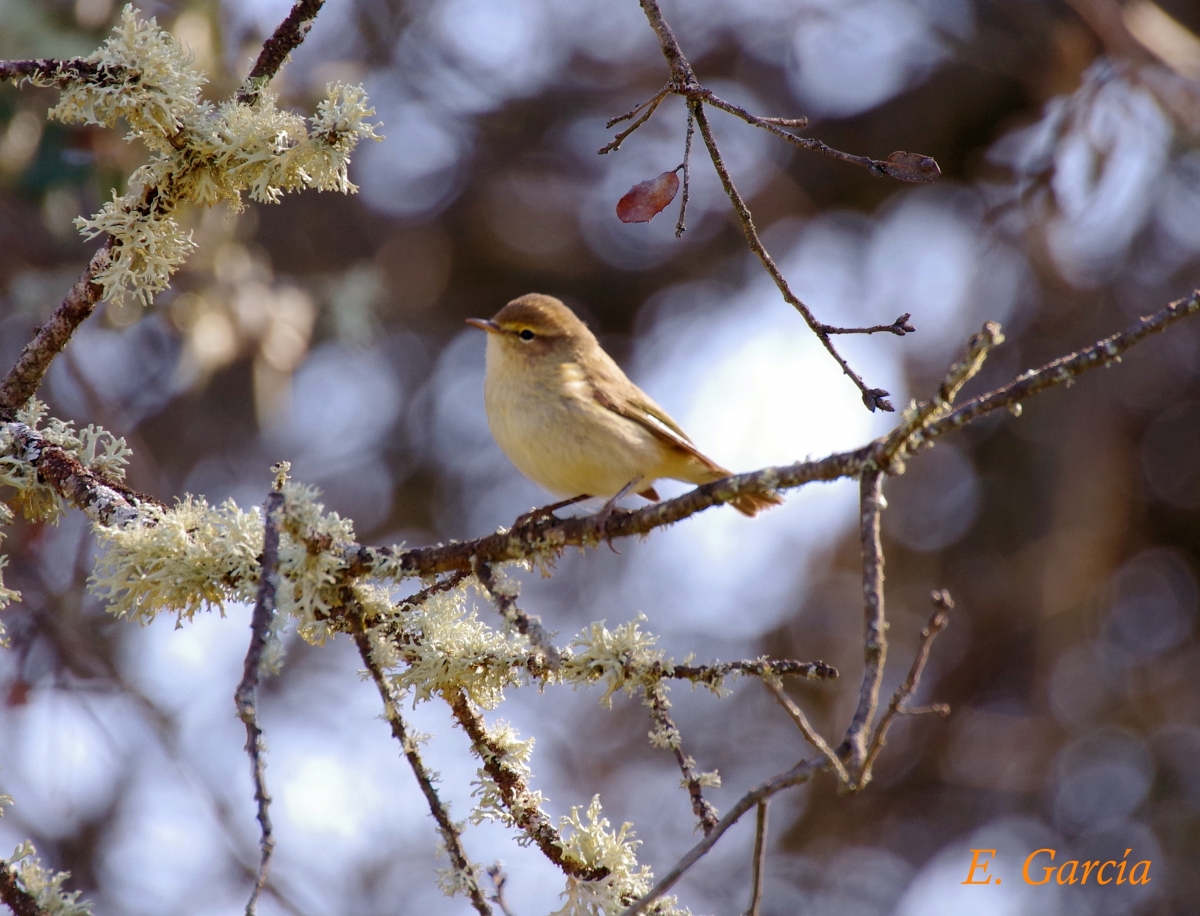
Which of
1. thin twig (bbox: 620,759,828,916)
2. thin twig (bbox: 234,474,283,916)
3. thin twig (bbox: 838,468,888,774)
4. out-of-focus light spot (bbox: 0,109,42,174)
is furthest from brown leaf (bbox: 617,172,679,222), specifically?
out-of-focus light spot (bbox: 0,109,42,174)

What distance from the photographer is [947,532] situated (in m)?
8.64

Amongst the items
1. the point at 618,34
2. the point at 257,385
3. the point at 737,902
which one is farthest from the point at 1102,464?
the point at 257,385

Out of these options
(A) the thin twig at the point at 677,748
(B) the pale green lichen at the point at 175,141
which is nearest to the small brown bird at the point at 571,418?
(A) the thin twig at the point at 677,748

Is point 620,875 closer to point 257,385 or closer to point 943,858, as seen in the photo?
point 257,385

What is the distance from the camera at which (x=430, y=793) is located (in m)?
2.11

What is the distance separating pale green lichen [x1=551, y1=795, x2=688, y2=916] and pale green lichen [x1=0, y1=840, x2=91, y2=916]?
3.51 feet

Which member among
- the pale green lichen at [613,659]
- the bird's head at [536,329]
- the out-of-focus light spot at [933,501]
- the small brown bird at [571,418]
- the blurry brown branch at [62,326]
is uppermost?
the out-of-focus light spot at [933,501]

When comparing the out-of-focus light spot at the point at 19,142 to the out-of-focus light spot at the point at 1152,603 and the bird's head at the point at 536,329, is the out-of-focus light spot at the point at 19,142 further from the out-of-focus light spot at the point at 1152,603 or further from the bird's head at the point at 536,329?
the out-of-focus light spot at the point at 1152,603

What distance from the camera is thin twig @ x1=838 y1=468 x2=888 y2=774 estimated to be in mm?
1478

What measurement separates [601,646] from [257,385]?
11.5 ft

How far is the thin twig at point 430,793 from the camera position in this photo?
2.12 meters

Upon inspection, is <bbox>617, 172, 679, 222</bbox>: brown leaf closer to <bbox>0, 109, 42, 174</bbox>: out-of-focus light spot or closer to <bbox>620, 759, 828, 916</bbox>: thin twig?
<bbox>620, 759, 828, 916</bbox>: thin twig

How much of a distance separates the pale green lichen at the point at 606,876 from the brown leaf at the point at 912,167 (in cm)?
157

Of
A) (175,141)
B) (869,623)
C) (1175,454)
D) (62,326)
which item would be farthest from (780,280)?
(1175,454)
